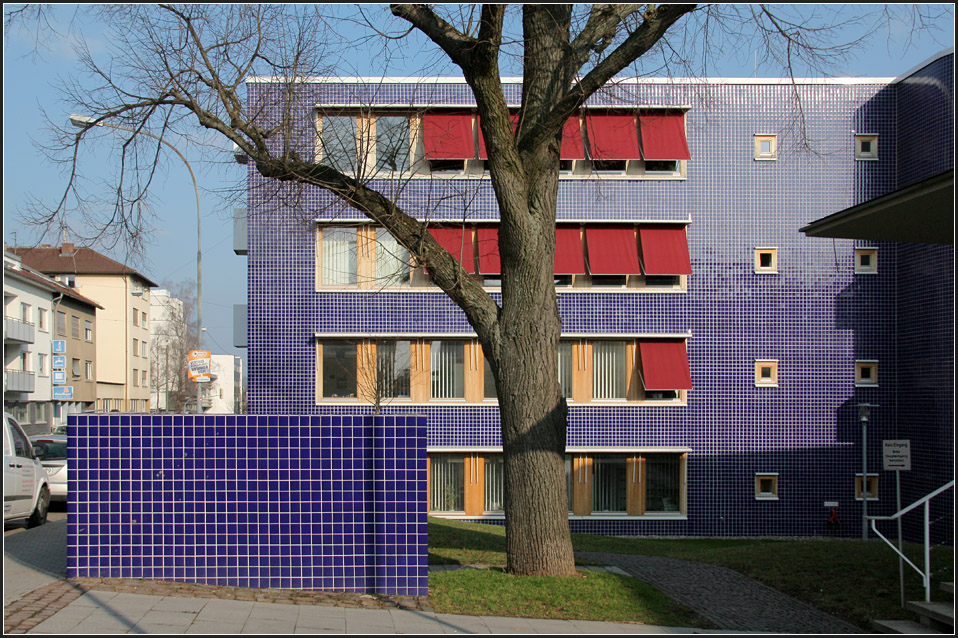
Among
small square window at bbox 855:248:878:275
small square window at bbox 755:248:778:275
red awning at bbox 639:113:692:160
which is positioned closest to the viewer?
red awning at bbox 639:113:692:160

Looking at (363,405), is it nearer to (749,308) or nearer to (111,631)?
(749,308)

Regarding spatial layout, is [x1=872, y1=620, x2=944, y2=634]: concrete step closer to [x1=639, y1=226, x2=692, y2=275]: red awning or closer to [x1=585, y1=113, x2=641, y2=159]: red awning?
[x1=639, y1=226, x2=692, y2=275]: red awning

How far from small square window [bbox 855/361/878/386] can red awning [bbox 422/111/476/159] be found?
12.7 meters

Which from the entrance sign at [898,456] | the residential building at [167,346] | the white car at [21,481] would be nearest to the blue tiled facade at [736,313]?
the white car at [21,481]

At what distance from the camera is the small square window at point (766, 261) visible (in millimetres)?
25641

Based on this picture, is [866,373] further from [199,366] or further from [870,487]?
[199,366]

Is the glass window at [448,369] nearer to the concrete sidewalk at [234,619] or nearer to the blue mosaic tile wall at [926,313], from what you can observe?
the blue mosaic tile wall at [926,313]

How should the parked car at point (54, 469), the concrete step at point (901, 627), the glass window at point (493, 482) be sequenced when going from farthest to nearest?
the glass window at point (493, 482) → the parked car at point (54, 469) → the concrete step at point (901, 627)

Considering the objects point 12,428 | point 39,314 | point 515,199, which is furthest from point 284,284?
point 39,314

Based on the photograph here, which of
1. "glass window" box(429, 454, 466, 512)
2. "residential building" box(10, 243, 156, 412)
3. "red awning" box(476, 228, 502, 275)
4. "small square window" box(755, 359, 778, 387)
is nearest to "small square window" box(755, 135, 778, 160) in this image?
"small square window" box(755, 359, 778, 387)

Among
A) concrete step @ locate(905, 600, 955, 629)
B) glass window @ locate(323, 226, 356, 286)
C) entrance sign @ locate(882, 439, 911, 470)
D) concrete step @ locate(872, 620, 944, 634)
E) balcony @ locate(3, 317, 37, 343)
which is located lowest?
concrete step @ locate(872, 620, 944, 634)

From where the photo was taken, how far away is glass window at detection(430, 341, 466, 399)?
25.4 m

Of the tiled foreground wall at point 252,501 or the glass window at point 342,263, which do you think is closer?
the tiled foreground wall at point 252,501

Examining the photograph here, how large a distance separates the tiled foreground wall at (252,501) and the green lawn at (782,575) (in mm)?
927
